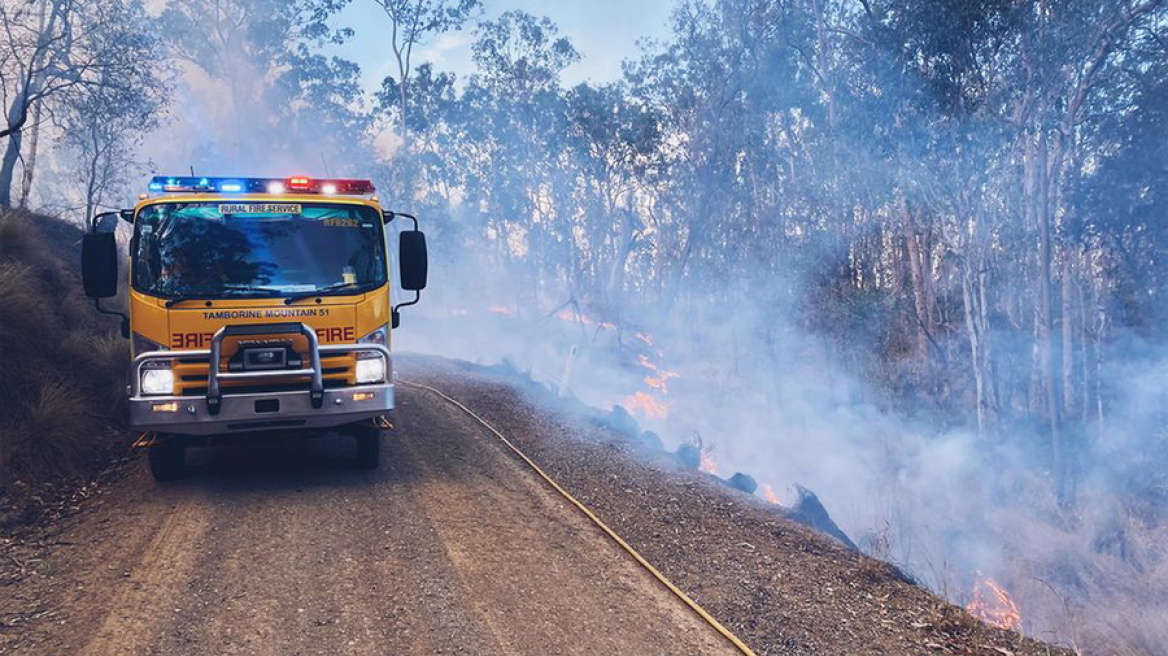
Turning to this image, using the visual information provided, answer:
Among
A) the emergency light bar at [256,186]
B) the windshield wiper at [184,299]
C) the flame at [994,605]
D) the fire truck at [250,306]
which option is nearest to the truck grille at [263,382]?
the fire truck at [250,306]

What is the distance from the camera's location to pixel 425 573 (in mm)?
5316

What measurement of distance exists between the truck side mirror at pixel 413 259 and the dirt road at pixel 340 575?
6.82 ft

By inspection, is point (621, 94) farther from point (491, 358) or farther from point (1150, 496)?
point (1150, 496)

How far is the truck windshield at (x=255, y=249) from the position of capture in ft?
21.0

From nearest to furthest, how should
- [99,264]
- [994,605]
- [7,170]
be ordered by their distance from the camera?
[99,264], [994,605], [7,170]

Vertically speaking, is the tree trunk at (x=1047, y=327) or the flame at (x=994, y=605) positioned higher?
the tree trunk at (x=1047, y=327)

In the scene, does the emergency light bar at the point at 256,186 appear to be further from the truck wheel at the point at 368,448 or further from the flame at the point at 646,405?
the flame at the point at 646,405

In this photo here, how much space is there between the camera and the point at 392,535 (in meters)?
5.98

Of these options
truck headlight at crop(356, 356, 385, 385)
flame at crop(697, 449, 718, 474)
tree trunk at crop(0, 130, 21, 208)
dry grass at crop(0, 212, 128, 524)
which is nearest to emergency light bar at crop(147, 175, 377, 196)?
truck headlight at crop(356, 356, 385, 385)

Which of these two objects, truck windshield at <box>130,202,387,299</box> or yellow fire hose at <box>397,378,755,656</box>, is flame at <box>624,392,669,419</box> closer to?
yellow fire hose at <box>397,378,755,656</box>

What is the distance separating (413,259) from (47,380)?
455 centimetres

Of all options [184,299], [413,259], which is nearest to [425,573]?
[413,259]

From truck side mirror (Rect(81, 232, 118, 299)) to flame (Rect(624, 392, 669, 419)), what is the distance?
757 inches

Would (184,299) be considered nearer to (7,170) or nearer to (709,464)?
(7,170)
